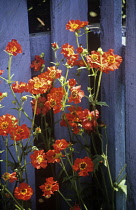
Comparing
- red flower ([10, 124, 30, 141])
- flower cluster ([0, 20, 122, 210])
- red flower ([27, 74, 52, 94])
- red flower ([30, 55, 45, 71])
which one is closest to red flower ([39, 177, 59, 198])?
flower cluster ([0, 20, 122, 210])

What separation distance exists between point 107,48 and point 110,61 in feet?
0.78

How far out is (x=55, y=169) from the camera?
2.28m

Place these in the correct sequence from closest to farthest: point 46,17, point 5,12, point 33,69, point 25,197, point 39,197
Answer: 1. point 25,197
2. point 5,12
3. point 33,69
4. point 39,197
5. point 46,17

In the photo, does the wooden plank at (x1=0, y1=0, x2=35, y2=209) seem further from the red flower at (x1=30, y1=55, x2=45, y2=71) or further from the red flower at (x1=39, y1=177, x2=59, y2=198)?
the red flower at (x1=39, y1=177, x2=59, y2=198)

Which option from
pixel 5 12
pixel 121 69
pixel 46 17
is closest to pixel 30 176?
pixel 121 69

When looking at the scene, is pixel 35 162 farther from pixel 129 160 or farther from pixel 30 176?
pixel 129 160

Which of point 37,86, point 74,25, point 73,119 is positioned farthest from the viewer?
point 73,119

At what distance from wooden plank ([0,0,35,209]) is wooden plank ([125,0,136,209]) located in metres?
0.59

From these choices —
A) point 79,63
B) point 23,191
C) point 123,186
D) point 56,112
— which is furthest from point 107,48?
point 23,191

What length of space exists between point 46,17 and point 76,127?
1.08 m

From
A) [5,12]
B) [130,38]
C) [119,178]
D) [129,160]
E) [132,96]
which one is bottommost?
[119,178]

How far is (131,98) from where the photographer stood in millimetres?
1995

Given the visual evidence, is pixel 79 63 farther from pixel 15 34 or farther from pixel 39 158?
pixel 39 158

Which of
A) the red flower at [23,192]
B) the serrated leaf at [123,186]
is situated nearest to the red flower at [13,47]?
the red flower at [23,192]
